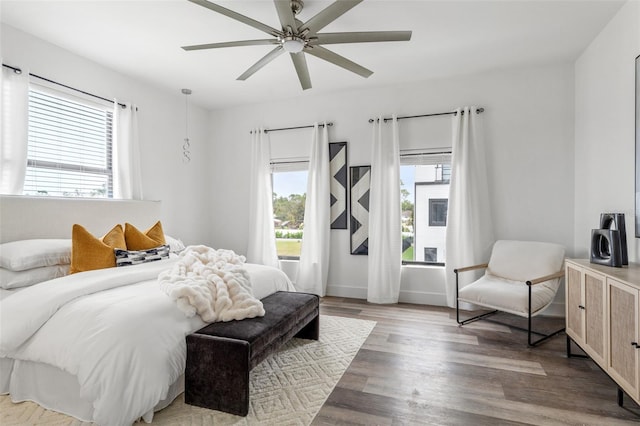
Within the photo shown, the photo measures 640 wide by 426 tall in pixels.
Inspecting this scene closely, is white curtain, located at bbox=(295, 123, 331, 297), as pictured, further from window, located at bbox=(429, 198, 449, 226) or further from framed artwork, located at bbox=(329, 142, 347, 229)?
window, located at bbox=(429, 198, 449, 226)

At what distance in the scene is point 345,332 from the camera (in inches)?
127

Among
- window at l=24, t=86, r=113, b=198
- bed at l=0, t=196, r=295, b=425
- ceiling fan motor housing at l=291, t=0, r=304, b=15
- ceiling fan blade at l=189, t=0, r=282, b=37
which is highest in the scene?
ceiling fan motor housing at l=291, t=0, r=304, b=15

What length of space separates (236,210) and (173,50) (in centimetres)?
247

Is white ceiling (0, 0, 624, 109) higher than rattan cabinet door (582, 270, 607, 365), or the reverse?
white ceiling (0, 0, 624, 109)

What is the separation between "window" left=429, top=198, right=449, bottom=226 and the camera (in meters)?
4.24

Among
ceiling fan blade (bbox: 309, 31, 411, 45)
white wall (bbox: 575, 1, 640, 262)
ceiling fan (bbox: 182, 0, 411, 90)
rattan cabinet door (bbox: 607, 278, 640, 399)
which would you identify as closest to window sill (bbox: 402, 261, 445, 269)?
white wall (bbox: 575, 1, 640, 262)

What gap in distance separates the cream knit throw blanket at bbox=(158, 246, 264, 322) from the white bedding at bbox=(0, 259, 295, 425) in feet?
0.24

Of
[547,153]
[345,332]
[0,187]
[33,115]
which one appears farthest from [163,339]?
[547,153]

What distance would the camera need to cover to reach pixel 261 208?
4.93m

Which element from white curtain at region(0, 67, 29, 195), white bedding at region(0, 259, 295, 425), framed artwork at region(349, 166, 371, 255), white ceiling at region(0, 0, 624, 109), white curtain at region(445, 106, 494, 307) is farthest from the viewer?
framed artwork at region(349, 166, 371, 255)

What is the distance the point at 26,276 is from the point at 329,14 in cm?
284

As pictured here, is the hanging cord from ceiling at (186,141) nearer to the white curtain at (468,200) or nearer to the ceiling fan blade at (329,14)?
the ceiling fan blade at (329,14)

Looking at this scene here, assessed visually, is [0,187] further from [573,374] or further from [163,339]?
[573,374]

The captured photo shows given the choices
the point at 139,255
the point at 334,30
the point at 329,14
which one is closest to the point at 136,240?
the point at 139,255
